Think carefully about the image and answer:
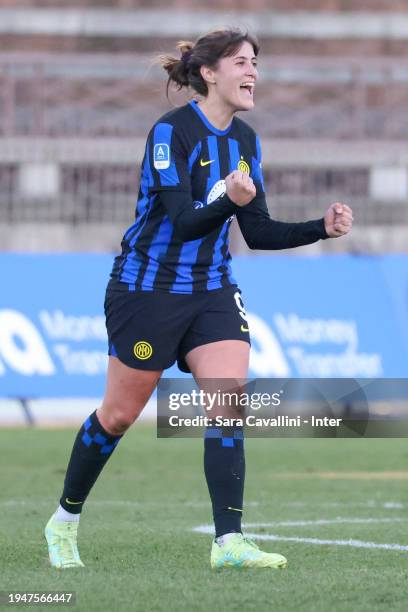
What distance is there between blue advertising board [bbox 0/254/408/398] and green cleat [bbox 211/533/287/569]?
7.93 metres

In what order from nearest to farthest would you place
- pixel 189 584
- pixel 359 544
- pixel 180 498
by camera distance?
1. pixel 189 584
2. pixel 359 544
3. pixel 180 498

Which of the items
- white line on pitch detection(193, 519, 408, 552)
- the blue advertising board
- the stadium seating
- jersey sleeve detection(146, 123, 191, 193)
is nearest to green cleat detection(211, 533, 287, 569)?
white line on pitch detection(193, 519, 408, 552)

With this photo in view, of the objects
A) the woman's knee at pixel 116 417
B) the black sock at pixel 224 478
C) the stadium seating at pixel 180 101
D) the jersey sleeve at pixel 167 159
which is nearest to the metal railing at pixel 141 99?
the stadium seating at pixel 180 101

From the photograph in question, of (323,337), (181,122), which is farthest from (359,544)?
(323,337)

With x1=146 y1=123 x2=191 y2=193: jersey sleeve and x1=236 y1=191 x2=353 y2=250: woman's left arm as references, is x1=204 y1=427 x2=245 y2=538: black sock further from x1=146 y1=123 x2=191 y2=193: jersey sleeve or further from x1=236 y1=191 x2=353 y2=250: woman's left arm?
x1=146 y1=123 x2=191 y2=193: jersey sleeve

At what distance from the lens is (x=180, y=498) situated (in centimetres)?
863

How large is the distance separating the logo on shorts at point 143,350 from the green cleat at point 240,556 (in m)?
0.75

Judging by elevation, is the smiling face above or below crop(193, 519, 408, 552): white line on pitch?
above

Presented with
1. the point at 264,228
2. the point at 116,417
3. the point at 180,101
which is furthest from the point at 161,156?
the point at 180,101

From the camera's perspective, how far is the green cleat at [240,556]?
5371mm

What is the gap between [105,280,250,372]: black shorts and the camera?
18.2ft

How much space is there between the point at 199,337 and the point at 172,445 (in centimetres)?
704

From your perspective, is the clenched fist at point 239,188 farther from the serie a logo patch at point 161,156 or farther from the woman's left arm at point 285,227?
the woman's left arm at point 285,227

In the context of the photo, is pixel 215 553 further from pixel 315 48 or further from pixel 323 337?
pixel 315 48
